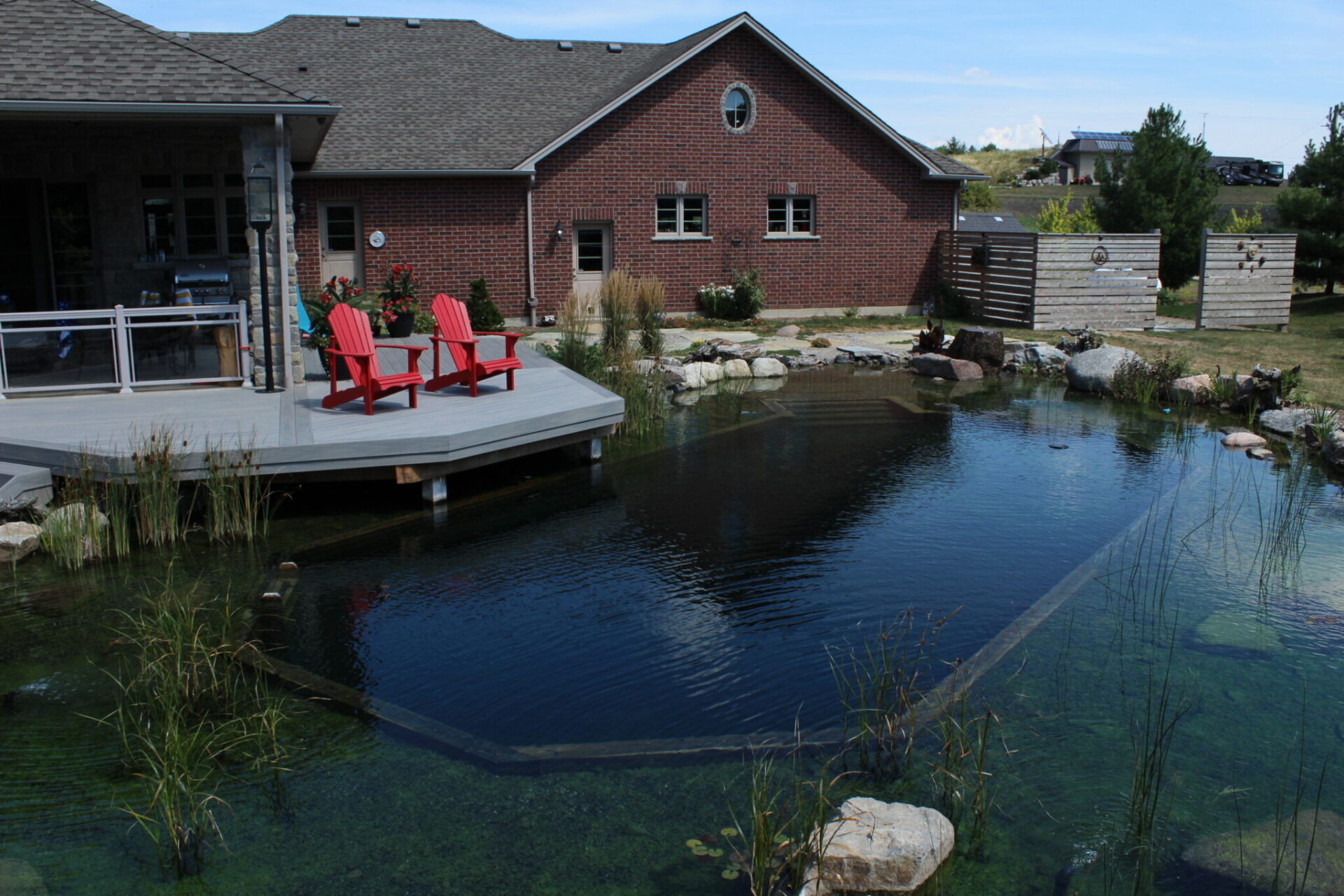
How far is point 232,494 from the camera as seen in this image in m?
7.35


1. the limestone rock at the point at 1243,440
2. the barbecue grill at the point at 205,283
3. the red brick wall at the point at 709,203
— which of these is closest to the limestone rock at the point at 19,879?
the barbecue grill at the point at 205,283

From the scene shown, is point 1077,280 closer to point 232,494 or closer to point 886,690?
point 232,494

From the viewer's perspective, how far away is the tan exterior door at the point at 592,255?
20.1 meters

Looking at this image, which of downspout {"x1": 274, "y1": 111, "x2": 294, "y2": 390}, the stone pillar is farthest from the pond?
the stone pillar

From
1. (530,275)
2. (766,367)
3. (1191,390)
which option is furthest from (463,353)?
(530,275)

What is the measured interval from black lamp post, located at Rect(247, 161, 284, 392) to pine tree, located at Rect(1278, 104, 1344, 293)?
2044 cm

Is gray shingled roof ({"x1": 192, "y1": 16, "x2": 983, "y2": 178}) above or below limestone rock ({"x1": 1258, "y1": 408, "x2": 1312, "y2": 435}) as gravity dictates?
above

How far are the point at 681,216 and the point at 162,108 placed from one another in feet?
40.9

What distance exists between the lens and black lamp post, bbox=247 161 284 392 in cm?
952

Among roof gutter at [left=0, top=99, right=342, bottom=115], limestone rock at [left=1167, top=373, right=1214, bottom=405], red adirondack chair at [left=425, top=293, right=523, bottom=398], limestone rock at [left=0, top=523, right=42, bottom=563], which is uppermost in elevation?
roof gutter at [left=0, top=99, right=342, bottom=115]

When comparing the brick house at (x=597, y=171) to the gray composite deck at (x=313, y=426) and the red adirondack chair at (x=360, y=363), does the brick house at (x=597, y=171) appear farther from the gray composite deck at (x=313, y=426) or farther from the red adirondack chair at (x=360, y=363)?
the red adirondack chair at (x=360, y=363)

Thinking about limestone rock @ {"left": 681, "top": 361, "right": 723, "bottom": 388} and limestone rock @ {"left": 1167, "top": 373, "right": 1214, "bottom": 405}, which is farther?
limestone rock @ {"left": 681, "top": 361, "right": 723, "bottom": 388}

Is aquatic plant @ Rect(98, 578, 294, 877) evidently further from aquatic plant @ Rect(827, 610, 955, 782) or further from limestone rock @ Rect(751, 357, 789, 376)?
limestone rock @ Rect(751, 357, 789, 376)

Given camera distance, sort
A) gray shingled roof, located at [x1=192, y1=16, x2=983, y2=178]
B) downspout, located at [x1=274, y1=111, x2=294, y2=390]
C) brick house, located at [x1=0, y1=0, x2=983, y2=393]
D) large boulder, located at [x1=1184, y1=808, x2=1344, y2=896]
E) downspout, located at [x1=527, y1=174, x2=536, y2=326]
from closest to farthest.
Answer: large boulder, located at [x1=1184, y1=808, x2=1344, y2=896] → downspout, located at [x1=274, y1=111, x2=294, y2=390] → brick house, located at [x1=0, y1=0, x2=983, y2=393] → gray shingled roof, located at [x1=192, y1=16, x2=983, y2=178] → downspout, located at [x1=527, y1=174, x2=536, y2=326]
